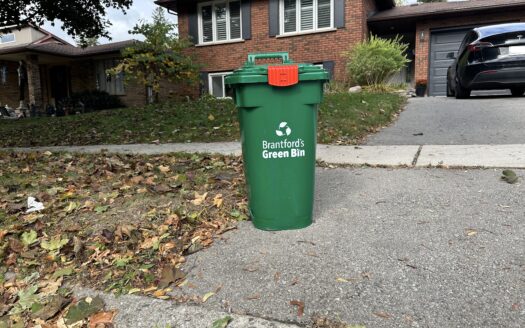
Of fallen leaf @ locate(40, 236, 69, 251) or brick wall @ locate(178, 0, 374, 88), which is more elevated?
brick wall @ locate(178, 0, 374, 88)

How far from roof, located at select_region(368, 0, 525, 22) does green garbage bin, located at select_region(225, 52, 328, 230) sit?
13.3 m

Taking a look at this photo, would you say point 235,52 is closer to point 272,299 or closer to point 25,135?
point 25,135

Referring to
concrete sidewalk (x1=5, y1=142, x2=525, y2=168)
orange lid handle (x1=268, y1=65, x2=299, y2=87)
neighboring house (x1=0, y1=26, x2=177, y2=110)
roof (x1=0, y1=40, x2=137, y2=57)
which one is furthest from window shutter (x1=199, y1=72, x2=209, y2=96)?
orange lid handle (x1=268, y1=65, x2=299, y2=87)

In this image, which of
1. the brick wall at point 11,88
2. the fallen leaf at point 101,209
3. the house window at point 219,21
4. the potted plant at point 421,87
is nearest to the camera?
the fallen leaf at point 101,209

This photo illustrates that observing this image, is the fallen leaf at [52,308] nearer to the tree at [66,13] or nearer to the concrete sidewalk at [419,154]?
the concrete sidewalk at [419,154]

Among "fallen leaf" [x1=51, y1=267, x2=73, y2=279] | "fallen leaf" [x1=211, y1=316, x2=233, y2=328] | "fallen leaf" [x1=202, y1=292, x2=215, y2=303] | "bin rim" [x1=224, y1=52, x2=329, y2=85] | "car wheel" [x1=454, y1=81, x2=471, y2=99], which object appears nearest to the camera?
"fallen leaf" [x1=211, y1=316, x2=233, y2=328]

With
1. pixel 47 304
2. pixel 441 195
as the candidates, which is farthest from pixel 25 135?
pixel 441 195

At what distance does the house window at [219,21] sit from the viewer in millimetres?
15422

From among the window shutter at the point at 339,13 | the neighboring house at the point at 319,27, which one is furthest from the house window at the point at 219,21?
the window shutter at the point at 339,13

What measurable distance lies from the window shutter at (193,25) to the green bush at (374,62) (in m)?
6.11

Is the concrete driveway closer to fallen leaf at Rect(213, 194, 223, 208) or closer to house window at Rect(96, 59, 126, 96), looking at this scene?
fallen leaf at Rect(213, 194, 223, 208)

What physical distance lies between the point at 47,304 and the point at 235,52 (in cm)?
1394

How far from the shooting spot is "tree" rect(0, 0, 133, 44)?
10.4 metres

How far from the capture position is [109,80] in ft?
64.5
